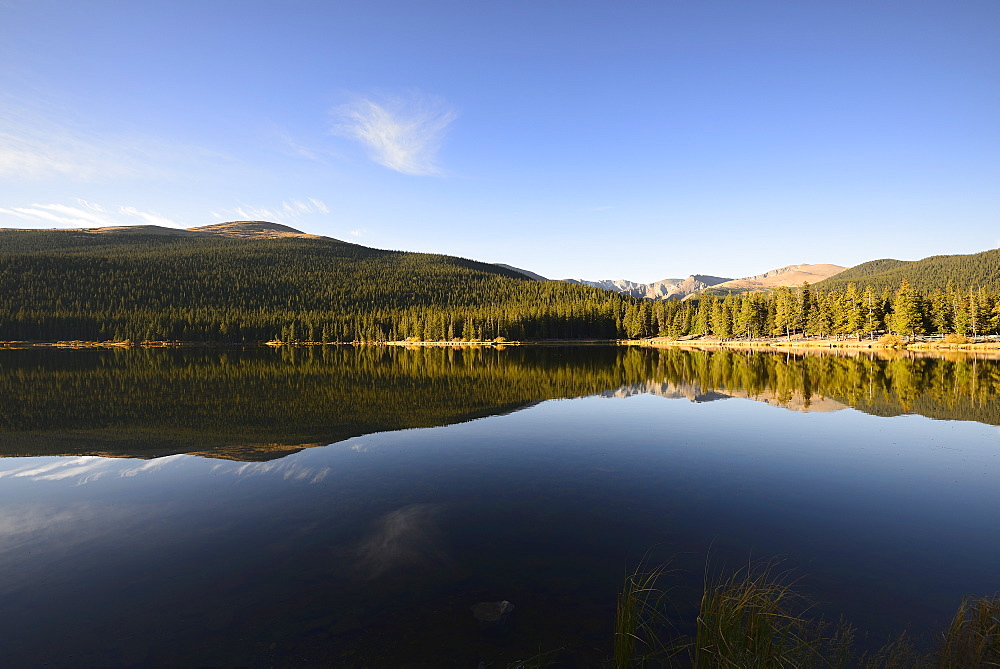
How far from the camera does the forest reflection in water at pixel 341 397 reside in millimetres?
25109

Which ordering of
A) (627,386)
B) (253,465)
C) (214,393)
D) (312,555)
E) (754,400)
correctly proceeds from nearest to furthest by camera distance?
(312,555)
(253,465)
(754,400)
(214,393)
(627,386)

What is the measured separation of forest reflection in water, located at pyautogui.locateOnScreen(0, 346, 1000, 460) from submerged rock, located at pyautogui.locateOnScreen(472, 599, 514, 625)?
15426mm

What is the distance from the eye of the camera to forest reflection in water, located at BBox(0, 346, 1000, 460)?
82.4ft

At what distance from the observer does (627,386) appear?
151 ft

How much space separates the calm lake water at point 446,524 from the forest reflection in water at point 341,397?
1.35 feet

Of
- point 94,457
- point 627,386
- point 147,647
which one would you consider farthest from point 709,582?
point 627,386

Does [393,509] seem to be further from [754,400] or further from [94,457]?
[754,400]

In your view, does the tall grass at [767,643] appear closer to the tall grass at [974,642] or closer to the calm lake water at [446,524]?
the tall grass at [974,642]

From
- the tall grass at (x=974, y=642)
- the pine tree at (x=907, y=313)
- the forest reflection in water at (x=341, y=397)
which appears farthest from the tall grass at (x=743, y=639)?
the pine tree at (x=907, y=313)

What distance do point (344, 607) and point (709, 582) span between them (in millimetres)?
7705

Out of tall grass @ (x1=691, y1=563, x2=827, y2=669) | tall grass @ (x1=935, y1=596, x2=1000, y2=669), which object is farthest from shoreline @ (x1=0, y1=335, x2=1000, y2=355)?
tall grass @ (x1=691, y1=563, x2=827, y2=669)

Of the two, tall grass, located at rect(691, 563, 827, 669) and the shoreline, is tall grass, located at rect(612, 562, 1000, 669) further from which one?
the shoreline

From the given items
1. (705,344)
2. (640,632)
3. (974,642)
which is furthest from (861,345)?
(640,632)

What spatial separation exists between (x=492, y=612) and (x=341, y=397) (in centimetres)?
3310
